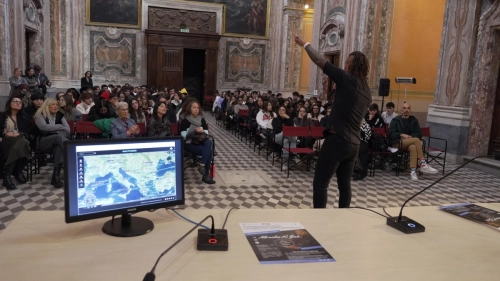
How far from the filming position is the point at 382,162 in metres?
8.05

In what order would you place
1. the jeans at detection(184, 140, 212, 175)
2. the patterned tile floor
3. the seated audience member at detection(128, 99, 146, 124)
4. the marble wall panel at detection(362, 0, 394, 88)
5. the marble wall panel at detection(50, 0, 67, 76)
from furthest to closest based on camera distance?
the marble wall panel at detection(50, 0, 67, 76) < the marble wall panel at detection(362, 0, 394, 88) < the seated audience member at detection(128, 99, 146, 124) < the jeans at detection(184, 140, 212, 175) < the patterned tile floor

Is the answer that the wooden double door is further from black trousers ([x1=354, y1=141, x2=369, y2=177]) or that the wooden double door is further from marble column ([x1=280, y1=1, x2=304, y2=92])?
black trousers ([x1=354, y1=141, x2=369, y2=177])

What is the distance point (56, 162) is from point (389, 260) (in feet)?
17.1

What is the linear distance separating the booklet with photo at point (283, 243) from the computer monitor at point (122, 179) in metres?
0.45

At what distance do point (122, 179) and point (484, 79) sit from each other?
874 cm

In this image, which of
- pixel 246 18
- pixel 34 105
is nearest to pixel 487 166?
pixel 34 105

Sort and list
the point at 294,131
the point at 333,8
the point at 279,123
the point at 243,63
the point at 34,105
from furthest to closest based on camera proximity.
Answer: the point at 243,63 < the point at 333,8 < the point at 279,123 < the point at 294,131 < the point at 34,105

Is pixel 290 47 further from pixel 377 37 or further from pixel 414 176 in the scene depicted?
pixel 414 176

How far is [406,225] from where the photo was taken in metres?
2.22

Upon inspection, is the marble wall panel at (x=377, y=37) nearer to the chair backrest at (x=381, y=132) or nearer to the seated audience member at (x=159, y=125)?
the chair backrest at (x=381, y=132)

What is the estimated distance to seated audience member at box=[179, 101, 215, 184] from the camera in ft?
21.0

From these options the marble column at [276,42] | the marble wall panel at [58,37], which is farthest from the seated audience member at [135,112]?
the marble column at [276,42]

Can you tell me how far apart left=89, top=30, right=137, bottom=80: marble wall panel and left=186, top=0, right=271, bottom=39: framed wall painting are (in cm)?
436

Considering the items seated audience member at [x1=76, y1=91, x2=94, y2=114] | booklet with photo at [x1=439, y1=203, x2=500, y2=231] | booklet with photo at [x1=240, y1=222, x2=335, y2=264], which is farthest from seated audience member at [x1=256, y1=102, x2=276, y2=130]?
booklet with photo at [x1=240, y1=222, x2=335, y2=264]
